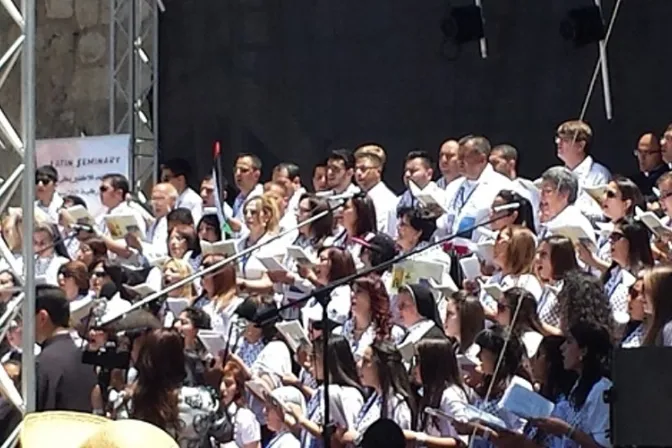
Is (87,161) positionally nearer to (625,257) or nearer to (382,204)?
(382,204)

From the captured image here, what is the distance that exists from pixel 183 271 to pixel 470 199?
1550 millimetres

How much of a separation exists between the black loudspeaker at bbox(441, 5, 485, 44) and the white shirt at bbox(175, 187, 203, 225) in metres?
2.01

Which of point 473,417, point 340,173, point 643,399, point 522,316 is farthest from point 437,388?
point 340,173

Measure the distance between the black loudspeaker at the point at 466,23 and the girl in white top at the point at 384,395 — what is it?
439 cm

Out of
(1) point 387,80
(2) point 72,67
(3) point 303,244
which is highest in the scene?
(2) point 72,67

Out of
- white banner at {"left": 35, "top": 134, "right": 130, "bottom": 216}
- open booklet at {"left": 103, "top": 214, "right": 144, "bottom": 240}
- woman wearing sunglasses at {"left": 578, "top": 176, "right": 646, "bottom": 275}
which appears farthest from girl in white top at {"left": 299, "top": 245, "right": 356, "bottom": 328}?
white banner at {"left": 35, "top": 134, "right": 130, "bottom": 216}

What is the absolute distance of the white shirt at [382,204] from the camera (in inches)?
354

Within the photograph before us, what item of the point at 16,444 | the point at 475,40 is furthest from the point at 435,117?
the point at 16,444

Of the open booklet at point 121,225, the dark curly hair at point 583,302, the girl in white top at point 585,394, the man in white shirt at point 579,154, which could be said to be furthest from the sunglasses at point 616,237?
the open booklet at point 121,225

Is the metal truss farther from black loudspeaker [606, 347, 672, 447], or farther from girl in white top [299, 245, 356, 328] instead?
black loudspeaker [606, 347, 672, 447]

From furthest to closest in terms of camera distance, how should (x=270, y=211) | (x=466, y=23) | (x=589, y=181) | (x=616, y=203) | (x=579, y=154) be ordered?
(x=466, y=23), (x=270, y=211), (x=579, y=154), (x=589, y=181), (x=616, y=203)

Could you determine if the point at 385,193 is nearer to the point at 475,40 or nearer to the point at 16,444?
the point at 475,40

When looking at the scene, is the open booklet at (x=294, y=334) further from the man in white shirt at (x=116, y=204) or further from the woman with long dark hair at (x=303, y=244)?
the man in white shirt at (x=116, y=204)

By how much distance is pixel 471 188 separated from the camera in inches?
342
